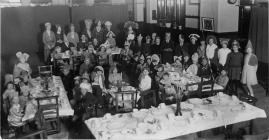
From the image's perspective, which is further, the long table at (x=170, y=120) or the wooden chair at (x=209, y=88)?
the wooden chair at (x=209, y=88)

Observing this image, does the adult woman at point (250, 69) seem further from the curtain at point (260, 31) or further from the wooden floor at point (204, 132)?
the curtain at point (260, 31)

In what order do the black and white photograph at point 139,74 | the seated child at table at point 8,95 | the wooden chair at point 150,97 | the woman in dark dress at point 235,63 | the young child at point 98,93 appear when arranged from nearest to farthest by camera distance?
the black and white photograph at point 139,74
the wooden chair at point 150,97
the seated child at table at point 8,95
the young child at point 98,93
the woman in dark dress at point 235,63

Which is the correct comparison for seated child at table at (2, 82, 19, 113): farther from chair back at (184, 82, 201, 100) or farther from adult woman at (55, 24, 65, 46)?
adult woman at (55, 24, 65, 46)

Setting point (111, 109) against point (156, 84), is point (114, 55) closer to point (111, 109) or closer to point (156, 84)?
point (156, 84)

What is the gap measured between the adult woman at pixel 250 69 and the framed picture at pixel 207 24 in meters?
3.68

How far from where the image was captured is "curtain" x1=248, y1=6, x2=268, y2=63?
1013 centimetres

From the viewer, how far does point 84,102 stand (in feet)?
22.0

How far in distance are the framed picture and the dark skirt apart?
12.4ft

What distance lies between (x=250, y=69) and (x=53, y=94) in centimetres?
493

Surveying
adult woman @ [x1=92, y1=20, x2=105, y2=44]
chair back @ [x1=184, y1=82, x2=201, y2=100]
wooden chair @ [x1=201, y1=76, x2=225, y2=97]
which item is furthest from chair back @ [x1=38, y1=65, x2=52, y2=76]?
wooden chair @ [x1=201, y1=76, x2=225, y2=97]

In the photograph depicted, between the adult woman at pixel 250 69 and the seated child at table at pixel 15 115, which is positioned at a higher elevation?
the adult woman at pixel 250 69

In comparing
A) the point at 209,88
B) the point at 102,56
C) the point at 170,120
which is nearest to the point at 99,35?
the point at 102,56

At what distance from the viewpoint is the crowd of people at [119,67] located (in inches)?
277

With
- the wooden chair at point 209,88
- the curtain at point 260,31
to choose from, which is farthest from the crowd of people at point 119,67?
the curtain at point 260,31
